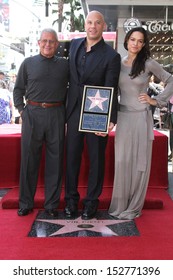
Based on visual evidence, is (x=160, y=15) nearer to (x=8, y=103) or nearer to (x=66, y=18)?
(x=8, y=103)

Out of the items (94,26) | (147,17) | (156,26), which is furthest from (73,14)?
(94,26)

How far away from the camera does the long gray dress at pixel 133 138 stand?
327 centimetres

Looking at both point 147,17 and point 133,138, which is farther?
point 147,17

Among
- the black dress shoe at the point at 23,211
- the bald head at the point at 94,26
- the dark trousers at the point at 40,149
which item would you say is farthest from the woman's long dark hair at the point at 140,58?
the black dress shoe at the point at 23,211

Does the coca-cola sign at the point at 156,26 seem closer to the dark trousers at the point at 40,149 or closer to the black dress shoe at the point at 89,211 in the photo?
the dark trousers at the point at 40,149

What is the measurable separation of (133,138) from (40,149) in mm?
781

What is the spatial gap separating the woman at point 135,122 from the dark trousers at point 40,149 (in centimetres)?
49

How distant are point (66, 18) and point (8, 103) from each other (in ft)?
58.0

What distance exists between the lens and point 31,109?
335 cm

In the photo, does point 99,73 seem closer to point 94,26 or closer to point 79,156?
point 94,26

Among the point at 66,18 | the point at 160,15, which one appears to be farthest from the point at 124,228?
the point at 66,18

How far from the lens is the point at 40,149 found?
3.46m

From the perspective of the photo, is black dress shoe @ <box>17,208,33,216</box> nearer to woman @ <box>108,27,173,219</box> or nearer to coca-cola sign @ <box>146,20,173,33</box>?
woman @ <box>108,27,173,219</box>
